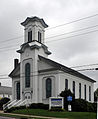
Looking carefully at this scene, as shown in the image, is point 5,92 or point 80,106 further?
point 5,92

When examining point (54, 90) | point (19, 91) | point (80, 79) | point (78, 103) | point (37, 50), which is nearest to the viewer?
point (78, 103)

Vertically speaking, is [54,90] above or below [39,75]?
below

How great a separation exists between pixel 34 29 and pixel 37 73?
9.12 m

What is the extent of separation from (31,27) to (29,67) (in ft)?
27.3

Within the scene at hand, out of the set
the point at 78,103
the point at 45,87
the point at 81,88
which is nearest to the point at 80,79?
the point at 81,88

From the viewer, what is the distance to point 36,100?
4534cm

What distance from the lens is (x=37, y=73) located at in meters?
46.6

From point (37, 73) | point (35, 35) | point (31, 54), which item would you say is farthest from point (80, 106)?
point (35, 35)

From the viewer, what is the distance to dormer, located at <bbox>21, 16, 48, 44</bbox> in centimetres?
4850

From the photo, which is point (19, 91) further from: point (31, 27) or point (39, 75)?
point (31, 27)

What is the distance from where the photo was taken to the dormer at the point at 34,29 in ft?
159

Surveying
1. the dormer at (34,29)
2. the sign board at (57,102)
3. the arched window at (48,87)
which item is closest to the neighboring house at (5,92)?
the dormer at (34,29)

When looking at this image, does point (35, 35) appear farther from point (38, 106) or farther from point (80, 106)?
point (80, 106)

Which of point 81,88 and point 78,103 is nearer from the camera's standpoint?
point 78,103
